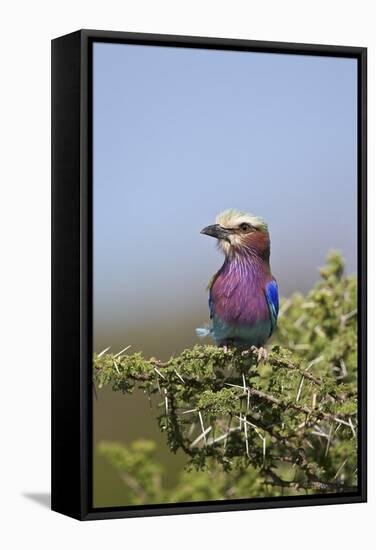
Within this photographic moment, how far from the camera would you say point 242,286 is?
8.03 m

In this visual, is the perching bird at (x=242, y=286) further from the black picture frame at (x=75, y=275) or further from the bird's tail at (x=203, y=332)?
the black picture frame at (x=75, y=275)

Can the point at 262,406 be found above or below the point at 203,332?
below

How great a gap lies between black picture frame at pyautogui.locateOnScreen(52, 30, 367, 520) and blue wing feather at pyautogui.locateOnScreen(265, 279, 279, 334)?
38.1 inches

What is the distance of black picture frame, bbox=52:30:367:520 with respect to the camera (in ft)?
24.7

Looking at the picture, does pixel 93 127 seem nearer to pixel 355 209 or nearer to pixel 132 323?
pixel 132 323

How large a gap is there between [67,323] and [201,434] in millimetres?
952

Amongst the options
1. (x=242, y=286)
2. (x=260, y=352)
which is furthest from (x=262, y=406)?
(x=242, y=286)

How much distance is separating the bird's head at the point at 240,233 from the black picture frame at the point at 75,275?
2.46 feet

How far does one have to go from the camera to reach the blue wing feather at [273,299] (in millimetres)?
8117

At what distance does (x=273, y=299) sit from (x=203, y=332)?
17.7 inches

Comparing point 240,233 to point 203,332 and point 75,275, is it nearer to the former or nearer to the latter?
point 203,332

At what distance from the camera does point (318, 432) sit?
27.3 ft

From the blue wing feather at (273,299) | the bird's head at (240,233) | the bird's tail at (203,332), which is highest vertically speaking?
the bird's head at (240,233)

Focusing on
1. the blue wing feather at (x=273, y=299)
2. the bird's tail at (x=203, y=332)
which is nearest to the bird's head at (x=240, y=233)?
the blue wing feather at (x=273, y=299)
